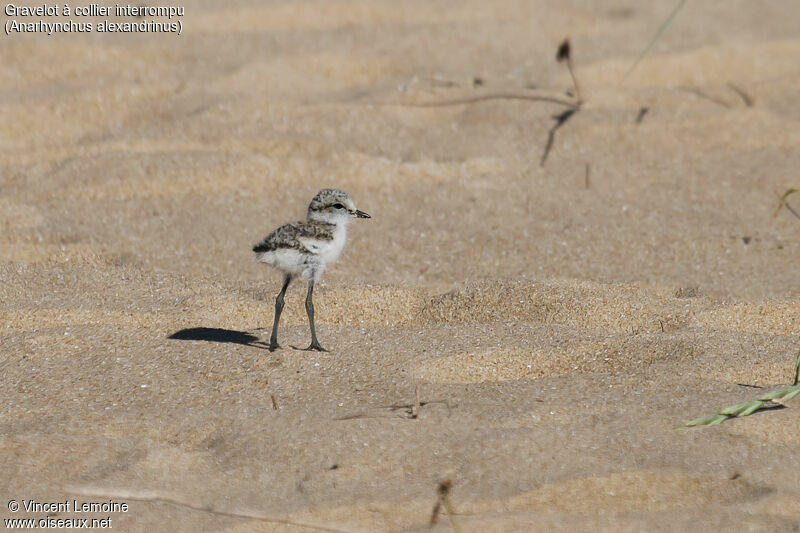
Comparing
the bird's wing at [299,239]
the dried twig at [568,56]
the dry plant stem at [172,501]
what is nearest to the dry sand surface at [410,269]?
the dry plant stem at [172,501]

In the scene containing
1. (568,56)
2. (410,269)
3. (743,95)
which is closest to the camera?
(410,269)

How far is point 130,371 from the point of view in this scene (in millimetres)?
3432

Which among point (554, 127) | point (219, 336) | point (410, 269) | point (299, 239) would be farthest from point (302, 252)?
point (554, 127)

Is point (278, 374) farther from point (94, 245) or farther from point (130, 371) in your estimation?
point (94, 245)

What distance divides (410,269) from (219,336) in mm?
1190

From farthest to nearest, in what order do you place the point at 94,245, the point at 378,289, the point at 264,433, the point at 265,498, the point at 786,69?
the point at 786,69, the point at 94,245, the point at 378,289, the point at 264,433, the point at 265,498

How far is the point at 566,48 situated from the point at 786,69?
176 centimetres

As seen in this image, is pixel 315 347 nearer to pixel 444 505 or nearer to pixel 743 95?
pixel 444 505

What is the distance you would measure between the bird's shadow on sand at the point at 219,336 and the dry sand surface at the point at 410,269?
32 mm

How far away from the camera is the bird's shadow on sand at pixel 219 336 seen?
3709 millimetres

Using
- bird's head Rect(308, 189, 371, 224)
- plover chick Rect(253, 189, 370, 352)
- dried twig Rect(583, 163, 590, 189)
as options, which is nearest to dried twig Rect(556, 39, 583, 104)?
dried twig Rect(583, 163, 590, 189)

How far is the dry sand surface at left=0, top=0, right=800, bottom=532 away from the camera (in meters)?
2.70

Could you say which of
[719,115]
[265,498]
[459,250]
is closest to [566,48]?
[719,115]

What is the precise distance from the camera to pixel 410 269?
468cm
